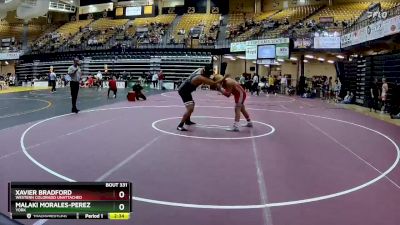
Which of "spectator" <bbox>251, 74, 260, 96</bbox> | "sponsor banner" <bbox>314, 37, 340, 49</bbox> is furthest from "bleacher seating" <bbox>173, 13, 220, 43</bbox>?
"sponsor banner" <bbox>314, 37, 340, 49</bbox>

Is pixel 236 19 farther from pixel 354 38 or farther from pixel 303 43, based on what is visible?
pixel 354 38

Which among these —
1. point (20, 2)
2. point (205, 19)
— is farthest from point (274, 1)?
point (20, 2)

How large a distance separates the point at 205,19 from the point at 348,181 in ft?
129

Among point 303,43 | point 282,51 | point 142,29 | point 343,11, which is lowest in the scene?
point 282,51

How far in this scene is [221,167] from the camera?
5863mm

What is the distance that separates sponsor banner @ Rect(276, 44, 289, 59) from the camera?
86.6 feet

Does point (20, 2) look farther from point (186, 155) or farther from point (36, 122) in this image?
point (186, 155)

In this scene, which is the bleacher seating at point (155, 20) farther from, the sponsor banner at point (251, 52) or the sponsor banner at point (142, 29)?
the sponsor banner at point (251, 52)

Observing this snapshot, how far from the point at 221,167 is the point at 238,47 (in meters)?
25.8

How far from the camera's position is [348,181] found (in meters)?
5.32

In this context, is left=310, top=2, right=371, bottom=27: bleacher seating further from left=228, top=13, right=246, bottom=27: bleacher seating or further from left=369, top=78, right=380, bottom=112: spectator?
left=369, top=78, right=380, bottom=112: spectator

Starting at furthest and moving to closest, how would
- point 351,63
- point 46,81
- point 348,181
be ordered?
point 46,81 → point 351,63 → point 348,181
